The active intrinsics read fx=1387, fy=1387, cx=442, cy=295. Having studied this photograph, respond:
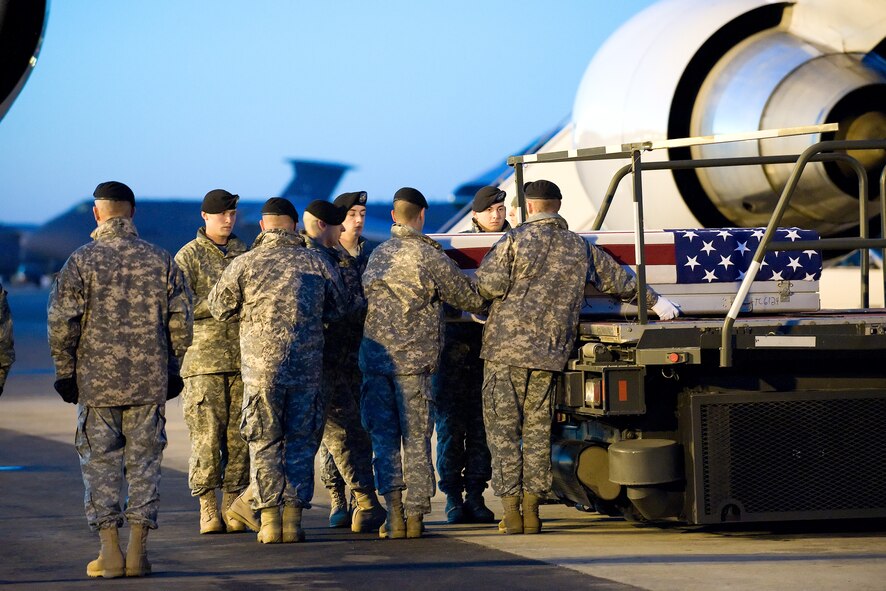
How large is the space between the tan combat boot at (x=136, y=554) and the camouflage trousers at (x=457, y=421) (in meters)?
2.26

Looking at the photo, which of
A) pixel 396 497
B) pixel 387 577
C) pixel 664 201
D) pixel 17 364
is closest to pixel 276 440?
pixel 396 497

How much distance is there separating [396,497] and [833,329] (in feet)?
7.84

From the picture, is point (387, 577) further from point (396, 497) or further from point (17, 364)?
point (17, 364)

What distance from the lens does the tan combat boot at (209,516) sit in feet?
24.9

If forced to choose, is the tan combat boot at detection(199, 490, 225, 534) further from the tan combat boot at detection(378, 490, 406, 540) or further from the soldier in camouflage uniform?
the tan combat boot at detection(378, 490, 406, 540)

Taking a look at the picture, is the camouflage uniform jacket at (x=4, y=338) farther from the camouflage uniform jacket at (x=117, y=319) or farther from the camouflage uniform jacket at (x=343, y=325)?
the camouflage uniform jacket at (x=343, y=325)

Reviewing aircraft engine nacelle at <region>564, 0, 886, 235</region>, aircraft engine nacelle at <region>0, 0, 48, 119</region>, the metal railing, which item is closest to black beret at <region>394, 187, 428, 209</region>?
the metal railing

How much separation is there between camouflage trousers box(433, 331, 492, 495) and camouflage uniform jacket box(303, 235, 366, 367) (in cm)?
56

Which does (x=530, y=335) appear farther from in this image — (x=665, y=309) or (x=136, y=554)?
(x=136, y=554)

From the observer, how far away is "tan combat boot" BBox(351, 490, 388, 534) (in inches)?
300

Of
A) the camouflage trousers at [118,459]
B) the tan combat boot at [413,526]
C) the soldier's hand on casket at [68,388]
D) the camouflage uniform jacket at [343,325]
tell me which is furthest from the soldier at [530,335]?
the soldier's hand on casket at [68,388]

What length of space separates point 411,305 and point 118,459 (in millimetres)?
1783

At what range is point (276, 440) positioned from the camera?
704 cm

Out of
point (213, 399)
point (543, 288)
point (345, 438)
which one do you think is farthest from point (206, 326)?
point (543, 288)
